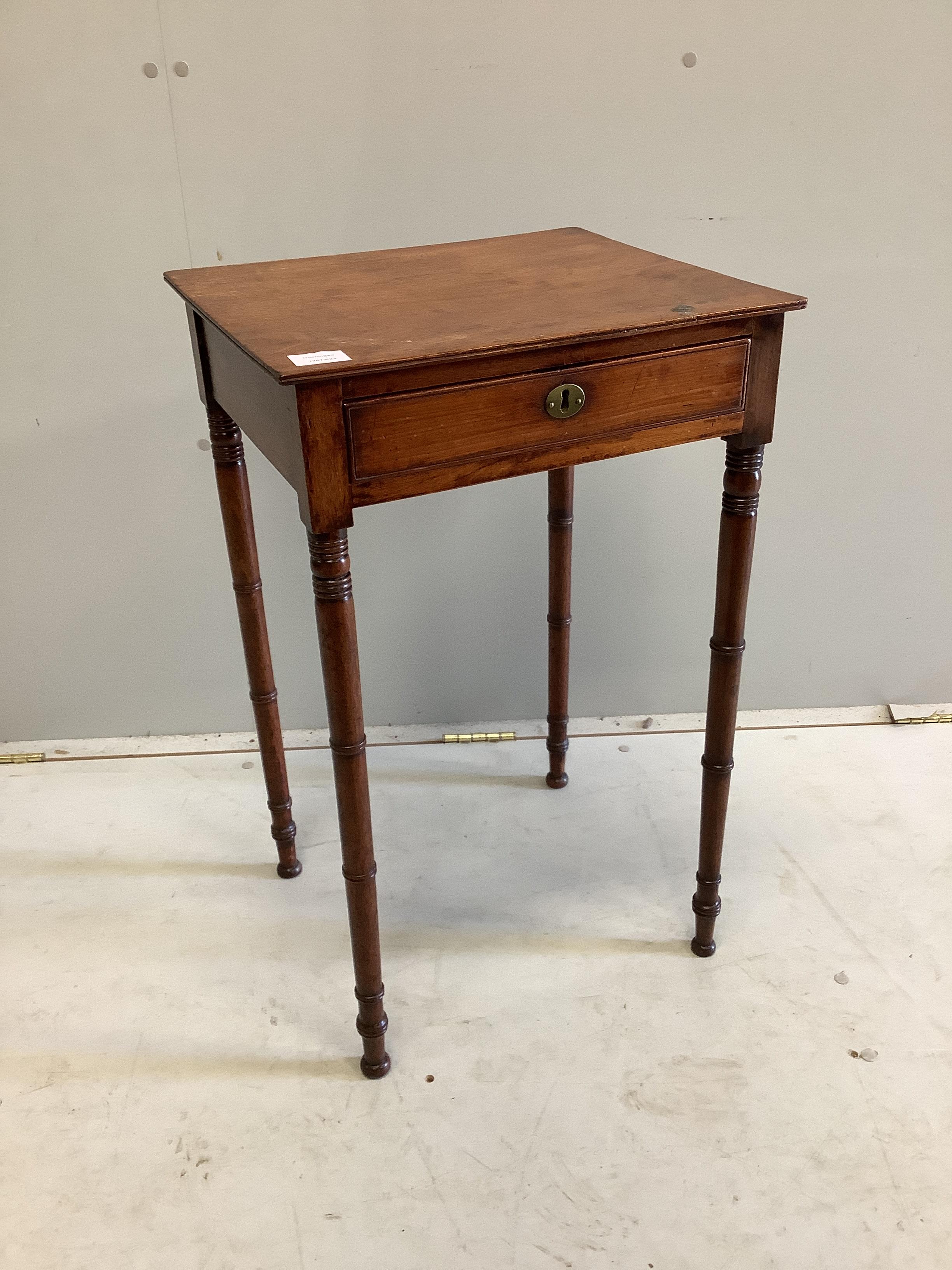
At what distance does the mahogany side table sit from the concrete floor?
15cm

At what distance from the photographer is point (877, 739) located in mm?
2209

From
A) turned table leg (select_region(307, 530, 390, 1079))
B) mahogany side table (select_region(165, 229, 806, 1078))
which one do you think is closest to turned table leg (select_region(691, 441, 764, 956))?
mahogany side table (select_region(165, 229, 806, 1078))

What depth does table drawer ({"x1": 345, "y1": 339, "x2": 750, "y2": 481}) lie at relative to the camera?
3.76 feet

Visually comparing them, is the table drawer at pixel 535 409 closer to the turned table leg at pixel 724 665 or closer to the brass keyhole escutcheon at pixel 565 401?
the brass keyhole escutcheon at pixel 565 401

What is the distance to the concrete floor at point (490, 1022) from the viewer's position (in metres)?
1.29

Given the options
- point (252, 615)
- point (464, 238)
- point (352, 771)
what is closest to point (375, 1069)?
point (352, 771)

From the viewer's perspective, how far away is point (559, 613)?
6.40 ft

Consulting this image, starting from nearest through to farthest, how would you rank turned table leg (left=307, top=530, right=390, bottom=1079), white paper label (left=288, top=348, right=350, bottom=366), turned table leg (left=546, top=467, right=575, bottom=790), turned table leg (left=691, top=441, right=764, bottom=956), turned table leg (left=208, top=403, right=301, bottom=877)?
white paper label (left=288, top=348, right=350, bottom=366), turned table leg (left=307, top=530, right=390, bottom=1079), turned table leg (left=691, top=441, right=764, bottom=956), turned table leg (left=208, top=403, right=301, bottom=877), turned table leg (left=546, top=467, right=575, bottom=790)

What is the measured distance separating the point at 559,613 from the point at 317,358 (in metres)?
0.95

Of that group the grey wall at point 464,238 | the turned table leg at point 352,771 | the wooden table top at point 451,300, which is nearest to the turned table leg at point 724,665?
the wooden table top at point 451,300

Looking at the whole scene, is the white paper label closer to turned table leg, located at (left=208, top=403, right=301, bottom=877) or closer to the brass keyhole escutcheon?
the brass keyhole escutcheon

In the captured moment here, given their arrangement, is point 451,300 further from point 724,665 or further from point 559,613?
point 559,613

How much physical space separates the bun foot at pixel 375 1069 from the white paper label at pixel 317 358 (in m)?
0.95

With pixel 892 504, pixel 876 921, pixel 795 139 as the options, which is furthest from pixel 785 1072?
pixel 795 139
